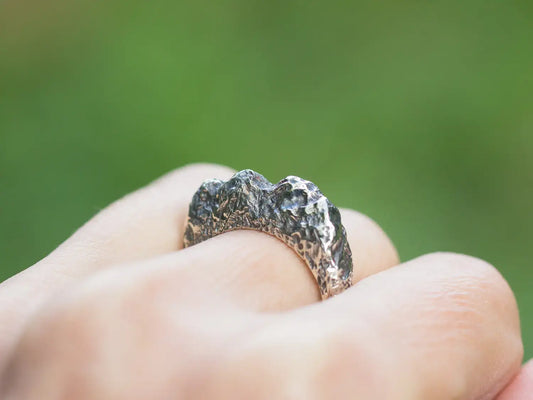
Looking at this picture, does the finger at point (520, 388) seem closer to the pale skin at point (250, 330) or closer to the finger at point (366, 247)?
the pale skin at point (250, 330)

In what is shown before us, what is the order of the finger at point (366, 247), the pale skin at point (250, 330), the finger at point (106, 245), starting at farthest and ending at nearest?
the finger at point (366, 247), the finger at point (106, 245), the pale skin at point (250, 330)

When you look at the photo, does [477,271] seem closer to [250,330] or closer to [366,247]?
[366,247]

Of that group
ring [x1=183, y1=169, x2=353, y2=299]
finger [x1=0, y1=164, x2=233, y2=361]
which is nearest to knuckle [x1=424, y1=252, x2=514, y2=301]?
ring [x1=183, y1=169, x2=353, y2=299]

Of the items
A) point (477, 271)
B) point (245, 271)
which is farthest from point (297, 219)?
point (477, 271)

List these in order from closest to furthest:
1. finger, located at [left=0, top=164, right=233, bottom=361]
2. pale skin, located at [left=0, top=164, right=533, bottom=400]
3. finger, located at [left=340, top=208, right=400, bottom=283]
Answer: pale skin, located at [left=0, top=164, right=533, bottom=400]
finger, located at [left=0, top=164, right=233, bottom=361]
finger, located at [left=340, top=208, right=400, bottom=283]

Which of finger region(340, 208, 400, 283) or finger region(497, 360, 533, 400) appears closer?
finger region(497, 360, 533, 400)

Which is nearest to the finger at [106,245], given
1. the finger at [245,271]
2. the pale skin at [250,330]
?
the pale skin at [250,330]

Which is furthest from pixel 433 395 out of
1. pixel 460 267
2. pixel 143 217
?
pixel 143 217

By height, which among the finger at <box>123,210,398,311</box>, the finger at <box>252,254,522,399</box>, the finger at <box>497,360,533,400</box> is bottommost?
the finger at <box>497,360,533,400</box>

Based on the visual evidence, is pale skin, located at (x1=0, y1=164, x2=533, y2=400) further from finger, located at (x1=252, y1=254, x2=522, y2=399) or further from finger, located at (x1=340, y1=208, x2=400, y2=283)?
finger, located at (x1=340, y1=208, x2=400, y2=283)
